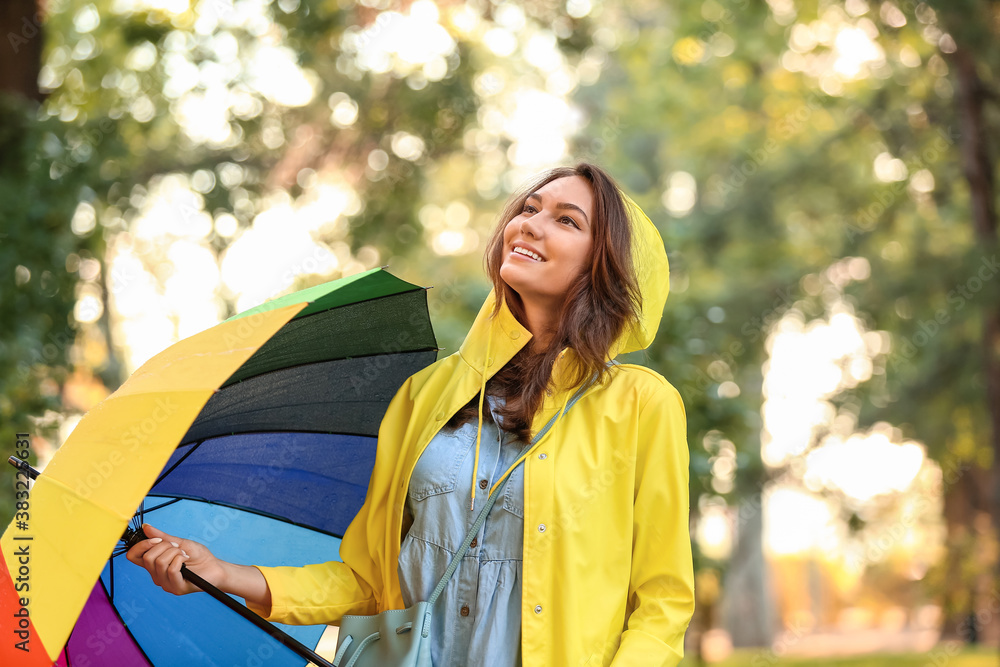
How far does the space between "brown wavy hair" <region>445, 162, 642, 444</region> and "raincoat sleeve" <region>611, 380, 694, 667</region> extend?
0.23 m

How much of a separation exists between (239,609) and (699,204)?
15076mm

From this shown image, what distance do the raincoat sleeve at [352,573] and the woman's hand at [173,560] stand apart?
0.13 meters

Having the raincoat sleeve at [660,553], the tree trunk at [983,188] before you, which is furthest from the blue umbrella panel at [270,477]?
the tree trunk at [983,188]

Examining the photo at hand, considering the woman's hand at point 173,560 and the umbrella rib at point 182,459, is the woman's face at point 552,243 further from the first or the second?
the woman's hand at point 173,560

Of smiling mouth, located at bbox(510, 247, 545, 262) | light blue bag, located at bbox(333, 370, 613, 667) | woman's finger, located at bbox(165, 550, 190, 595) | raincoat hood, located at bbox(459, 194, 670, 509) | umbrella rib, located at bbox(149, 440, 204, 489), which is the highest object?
smiling mouth, located at bbox(510, 247, 545, 262)

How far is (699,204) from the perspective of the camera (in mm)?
16422

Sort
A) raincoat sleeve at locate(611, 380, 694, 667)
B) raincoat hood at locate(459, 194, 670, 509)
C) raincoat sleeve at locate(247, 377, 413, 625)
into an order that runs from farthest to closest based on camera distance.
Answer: raincoat hood at locate(459, 194, 670, 509) < raincoat sleeve at locate(247, 377, 413, 625) < raincoat sleeve at locate(611, 380, 694, 667)

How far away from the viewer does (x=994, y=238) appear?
33.0ft

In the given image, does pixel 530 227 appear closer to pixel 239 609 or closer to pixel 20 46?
pixel 239 609

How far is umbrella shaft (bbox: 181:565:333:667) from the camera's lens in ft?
7.08

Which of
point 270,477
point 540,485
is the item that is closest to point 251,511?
point 270,477

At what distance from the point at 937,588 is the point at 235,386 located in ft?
31.4

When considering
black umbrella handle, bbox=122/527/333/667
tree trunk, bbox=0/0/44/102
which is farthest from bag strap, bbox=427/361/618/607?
tree trunk, bbox=0/0/44/102

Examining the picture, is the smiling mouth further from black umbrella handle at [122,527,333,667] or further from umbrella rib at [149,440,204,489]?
black umbrella handle at [122,527,333,667]
